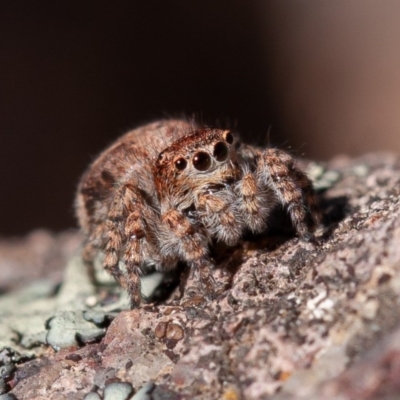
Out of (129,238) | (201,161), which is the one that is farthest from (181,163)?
(129,238)

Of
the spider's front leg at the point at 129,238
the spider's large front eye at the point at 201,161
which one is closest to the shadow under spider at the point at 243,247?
the spider's front leg at the point at 129,238

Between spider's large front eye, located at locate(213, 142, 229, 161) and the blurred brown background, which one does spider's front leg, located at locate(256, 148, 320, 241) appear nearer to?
spider's large front eye, located at locate(213, 142, 229, 161)

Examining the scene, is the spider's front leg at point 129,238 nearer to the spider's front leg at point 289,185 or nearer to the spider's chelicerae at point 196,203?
the spider's chelicerae at point 196,203

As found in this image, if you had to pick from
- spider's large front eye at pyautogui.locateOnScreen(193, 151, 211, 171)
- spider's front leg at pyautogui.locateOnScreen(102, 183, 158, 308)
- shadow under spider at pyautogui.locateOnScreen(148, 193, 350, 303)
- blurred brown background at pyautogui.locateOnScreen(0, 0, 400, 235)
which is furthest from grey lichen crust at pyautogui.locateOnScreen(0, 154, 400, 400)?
blurred brown background at pyautogui.locateOnScreen(0, 0, 400, 235)

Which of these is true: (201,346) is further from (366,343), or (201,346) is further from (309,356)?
(366,343)

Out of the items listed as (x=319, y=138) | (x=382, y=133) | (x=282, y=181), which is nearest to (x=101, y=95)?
(x=319, y=138)

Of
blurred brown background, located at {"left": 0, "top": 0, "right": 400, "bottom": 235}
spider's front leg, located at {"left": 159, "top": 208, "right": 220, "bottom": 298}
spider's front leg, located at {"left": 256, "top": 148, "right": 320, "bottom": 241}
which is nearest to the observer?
spider's front leg, located at {"left": 159, "top": 208, "right": 220, "bottom": 298}
